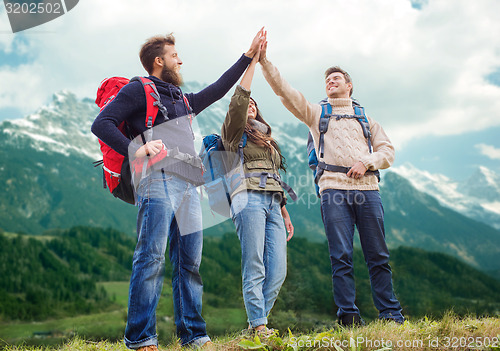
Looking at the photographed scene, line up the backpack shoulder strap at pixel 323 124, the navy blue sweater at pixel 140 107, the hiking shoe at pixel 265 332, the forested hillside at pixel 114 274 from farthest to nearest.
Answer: the forested hillside at pixel 114 274 < the backpack shoulder strap at pixel 323 124 < the hiking shoe at pixel 265 332 < the navy blue sweater at pixel 140 107

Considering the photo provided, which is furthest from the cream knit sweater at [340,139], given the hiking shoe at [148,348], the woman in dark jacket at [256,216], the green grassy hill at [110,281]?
the green grassy hill at [110,281]

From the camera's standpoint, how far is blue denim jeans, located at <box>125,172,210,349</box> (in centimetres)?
377

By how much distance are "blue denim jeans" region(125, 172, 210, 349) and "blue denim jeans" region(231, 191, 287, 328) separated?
545 mm

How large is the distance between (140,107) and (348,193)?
2631mm

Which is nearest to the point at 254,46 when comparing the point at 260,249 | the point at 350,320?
the point at 260,249

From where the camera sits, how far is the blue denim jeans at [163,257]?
377 cm

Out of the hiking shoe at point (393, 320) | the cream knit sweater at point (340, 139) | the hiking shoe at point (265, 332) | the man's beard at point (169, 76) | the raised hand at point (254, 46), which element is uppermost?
the raised hand at point (254, 46)

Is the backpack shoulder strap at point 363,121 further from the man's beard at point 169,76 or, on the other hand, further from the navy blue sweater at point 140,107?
the man's beard at point 169,76

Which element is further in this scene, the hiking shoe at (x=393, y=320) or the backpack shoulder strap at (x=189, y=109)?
the hiking shoe at (x=393, y=320)

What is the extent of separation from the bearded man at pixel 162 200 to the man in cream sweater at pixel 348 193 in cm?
134

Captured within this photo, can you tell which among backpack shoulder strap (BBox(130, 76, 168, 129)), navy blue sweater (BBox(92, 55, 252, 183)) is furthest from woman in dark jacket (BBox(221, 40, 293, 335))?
backpack shoulder strap (BBox(130, 76, 168, 129))

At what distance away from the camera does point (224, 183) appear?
4.95 metres

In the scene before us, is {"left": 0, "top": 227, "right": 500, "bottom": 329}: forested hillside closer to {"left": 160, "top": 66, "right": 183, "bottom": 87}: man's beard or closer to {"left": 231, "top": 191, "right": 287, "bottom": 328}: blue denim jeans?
{"left": 231, "top": 191, "right": 287, "bottom": 328}: blue denim jeans

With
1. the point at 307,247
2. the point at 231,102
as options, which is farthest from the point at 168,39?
the point at 307,247
